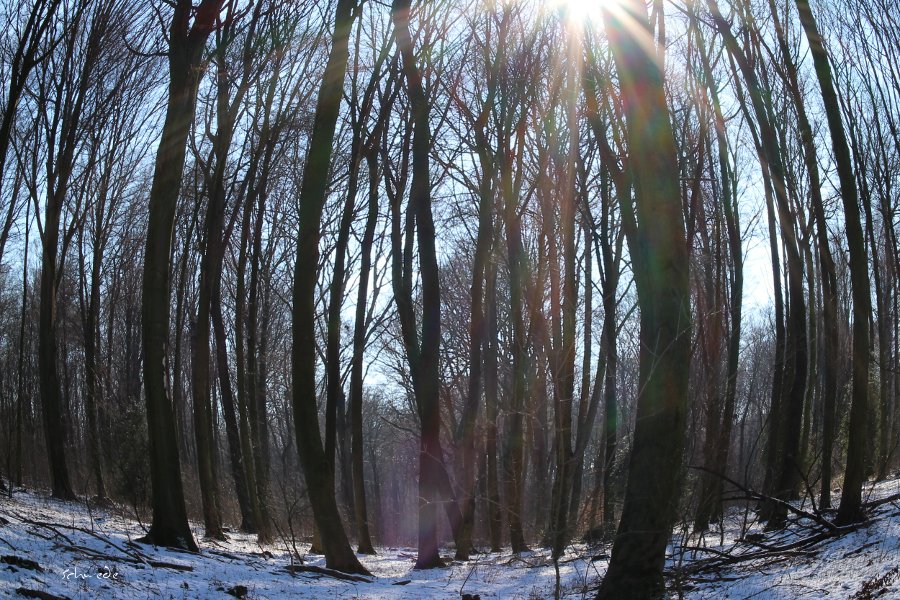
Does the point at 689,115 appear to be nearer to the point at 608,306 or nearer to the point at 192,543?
the point at 608,306

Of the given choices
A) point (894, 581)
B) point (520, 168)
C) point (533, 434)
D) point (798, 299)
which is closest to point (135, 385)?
point (533, 434)

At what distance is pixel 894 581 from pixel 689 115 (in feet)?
31.5

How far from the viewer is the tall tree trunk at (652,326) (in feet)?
16.6

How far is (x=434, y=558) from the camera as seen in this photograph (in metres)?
10.6

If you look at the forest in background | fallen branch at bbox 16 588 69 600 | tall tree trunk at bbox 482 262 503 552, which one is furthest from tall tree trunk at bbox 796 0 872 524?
tall tree trunk at bbox 482 262 503 552

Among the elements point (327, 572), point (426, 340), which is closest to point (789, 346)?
point (426, 340)

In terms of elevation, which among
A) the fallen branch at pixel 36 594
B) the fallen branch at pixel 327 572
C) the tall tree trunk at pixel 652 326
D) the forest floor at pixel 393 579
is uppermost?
the tall tree trunk at pixel 652 326

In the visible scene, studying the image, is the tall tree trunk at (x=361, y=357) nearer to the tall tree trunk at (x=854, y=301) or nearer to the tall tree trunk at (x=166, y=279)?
the tall tree trunk at (x=166, y=279)

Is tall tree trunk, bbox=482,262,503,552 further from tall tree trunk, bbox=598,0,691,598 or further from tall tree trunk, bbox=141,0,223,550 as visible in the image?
tall tree trunk, bbox=598,0,691,598

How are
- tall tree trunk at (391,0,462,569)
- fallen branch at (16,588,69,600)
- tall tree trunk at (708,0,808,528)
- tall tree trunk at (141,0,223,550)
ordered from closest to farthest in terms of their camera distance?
fallen branch at (16,588,69,600) < tall tree trunk at (141,0,223,550) < tall tree trunk at (708,0,808,528) < tall tree trunk at (391,0,462,569)

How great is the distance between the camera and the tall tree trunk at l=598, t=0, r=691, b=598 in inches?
199

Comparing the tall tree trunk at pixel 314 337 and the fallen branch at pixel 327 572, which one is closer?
the fallen branch at pixel 327 572

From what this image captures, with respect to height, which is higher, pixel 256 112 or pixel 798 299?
pixel 256 112

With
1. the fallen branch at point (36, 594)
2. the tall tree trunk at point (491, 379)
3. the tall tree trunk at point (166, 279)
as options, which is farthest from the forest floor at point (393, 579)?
the tall tree trunk at point (491, 379)
